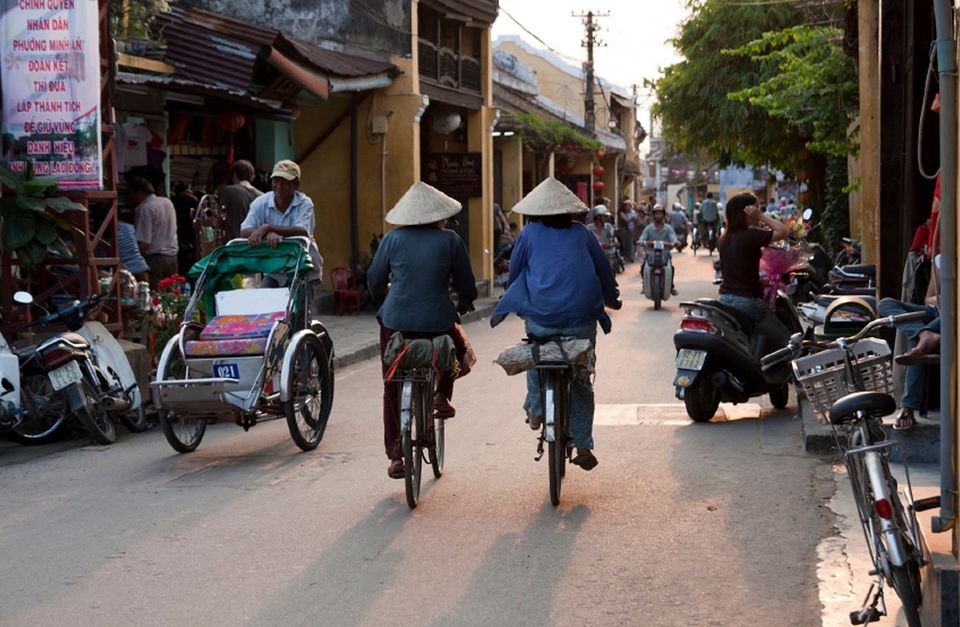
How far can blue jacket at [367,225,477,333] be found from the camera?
807 centimetres

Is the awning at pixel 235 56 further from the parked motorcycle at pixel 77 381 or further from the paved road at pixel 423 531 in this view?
the paved road at pixel 423 531

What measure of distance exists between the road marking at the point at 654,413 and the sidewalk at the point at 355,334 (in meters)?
4.29

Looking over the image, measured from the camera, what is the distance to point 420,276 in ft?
26.6

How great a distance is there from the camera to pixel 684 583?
6129 millimetres

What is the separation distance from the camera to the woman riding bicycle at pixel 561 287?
795 cm

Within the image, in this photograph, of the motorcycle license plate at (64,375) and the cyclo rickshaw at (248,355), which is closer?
the cyclo rickshaw at (248,355)

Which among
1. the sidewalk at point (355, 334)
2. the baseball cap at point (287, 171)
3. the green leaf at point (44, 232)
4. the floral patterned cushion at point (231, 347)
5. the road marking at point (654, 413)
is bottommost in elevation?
the road marking at point (654, 413)

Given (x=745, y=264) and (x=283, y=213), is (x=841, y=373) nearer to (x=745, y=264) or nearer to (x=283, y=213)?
(x=745, y=264)

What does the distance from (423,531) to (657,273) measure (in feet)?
50.4

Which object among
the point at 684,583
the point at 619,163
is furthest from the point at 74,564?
the point at 619,163

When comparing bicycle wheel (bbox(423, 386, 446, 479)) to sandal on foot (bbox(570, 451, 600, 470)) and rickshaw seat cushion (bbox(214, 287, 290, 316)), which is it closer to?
sandal on foot (bbox(570, 451, 600, 470))

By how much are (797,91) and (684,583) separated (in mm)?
13548

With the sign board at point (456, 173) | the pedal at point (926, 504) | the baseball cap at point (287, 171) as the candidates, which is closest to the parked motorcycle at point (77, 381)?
the baseball cap at point (287, 171)

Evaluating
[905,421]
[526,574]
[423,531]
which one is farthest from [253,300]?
[905,421]
